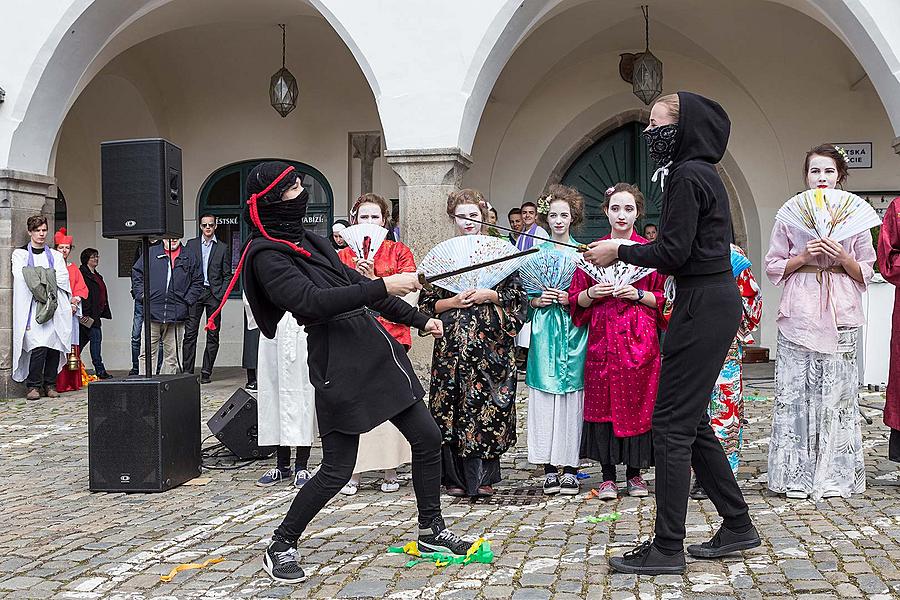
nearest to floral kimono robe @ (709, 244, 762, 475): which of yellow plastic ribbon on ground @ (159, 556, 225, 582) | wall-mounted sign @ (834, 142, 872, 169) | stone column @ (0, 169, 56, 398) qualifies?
yellow plastic ribbon on ground @ (159, 556, 225, 582)

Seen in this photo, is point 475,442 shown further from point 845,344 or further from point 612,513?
point 845,344

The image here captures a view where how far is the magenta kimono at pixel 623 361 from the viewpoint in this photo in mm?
5266

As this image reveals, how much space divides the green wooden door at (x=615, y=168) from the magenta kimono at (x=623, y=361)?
8037 millimetres

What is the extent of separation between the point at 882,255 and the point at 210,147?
34.5 feet

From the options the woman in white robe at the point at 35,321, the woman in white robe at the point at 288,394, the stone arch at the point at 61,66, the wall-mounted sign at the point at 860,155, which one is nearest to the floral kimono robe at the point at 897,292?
the woman in white robe at the point at 288,394

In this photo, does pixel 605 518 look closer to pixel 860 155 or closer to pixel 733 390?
pixel 733 390

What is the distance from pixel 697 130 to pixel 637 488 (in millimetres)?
2248

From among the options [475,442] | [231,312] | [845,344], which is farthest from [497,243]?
[231,312]

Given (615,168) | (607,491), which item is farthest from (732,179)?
(607,491)

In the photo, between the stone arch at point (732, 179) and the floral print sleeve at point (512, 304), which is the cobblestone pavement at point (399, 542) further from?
the stone arch at point (732, 179)

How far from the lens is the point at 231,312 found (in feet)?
44.9

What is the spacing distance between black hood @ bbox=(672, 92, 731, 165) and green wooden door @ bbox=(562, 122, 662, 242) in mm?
→ 9394

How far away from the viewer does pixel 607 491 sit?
533 cm

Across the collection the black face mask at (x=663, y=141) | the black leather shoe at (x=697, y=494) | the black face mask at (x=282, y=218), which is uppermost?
the black face mask at (x=663, y=141)
